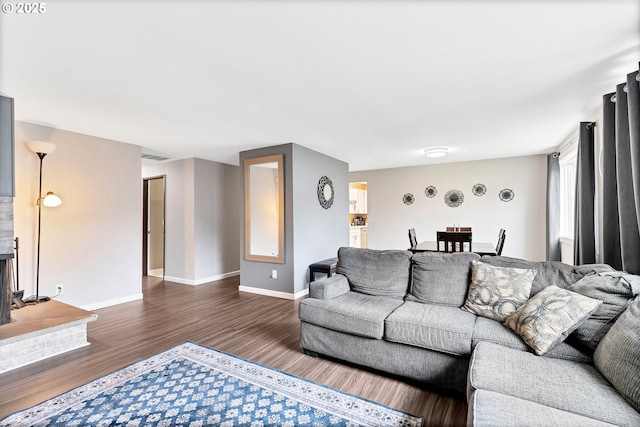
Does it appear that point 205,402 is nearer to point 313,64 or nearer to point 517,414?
point 517,414

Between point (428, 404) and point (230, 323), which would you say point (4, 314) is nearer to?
point (230, 323)

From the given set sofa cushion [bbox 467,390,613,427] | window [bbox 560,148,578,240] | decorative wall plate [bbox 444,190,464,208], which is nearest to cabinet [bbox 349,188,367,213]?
decorative wall plate [bbox 444,190,464,208]

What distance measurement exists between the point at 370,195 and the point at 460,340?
571cm

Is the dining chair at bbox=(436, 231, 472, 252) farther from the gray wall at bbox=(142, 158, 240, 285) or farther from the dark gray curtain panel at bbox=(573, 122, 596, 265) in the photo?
the gray wall at bbox=(142, 158, 240, 285)

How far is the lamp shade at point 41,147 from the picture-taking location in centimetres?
325

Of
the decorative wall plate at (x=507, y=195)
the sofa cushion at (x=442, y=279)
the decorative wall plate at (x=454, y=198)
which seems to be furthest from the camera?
the decorative wall plate at (x=454, y=198)

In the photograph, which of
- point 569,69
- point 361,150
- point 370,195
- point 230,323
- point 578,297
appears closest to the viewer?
point 578,297

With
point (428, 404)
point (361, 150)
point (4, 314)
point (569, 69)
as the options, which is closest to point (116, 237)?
point (4, 314)

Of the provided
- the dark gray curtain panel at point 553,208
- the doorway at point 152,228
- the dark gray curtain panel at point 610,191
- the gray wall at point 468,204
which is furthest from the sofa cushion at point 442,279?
the doorway at point 152,228

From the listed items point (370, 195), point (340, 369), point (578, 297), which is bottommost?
point (340, 369)

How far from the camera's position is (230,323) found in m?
3.41

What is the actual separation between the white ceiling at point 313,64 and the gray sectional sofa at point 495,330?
1572 millimetres

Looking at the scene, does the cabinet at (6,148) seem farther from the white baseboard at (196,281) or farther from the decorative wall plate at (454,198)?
the decorative wall plate at (454,198)

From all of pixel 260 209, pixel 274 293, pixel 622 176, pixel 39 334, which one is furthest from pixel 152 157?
pixel 622 176
